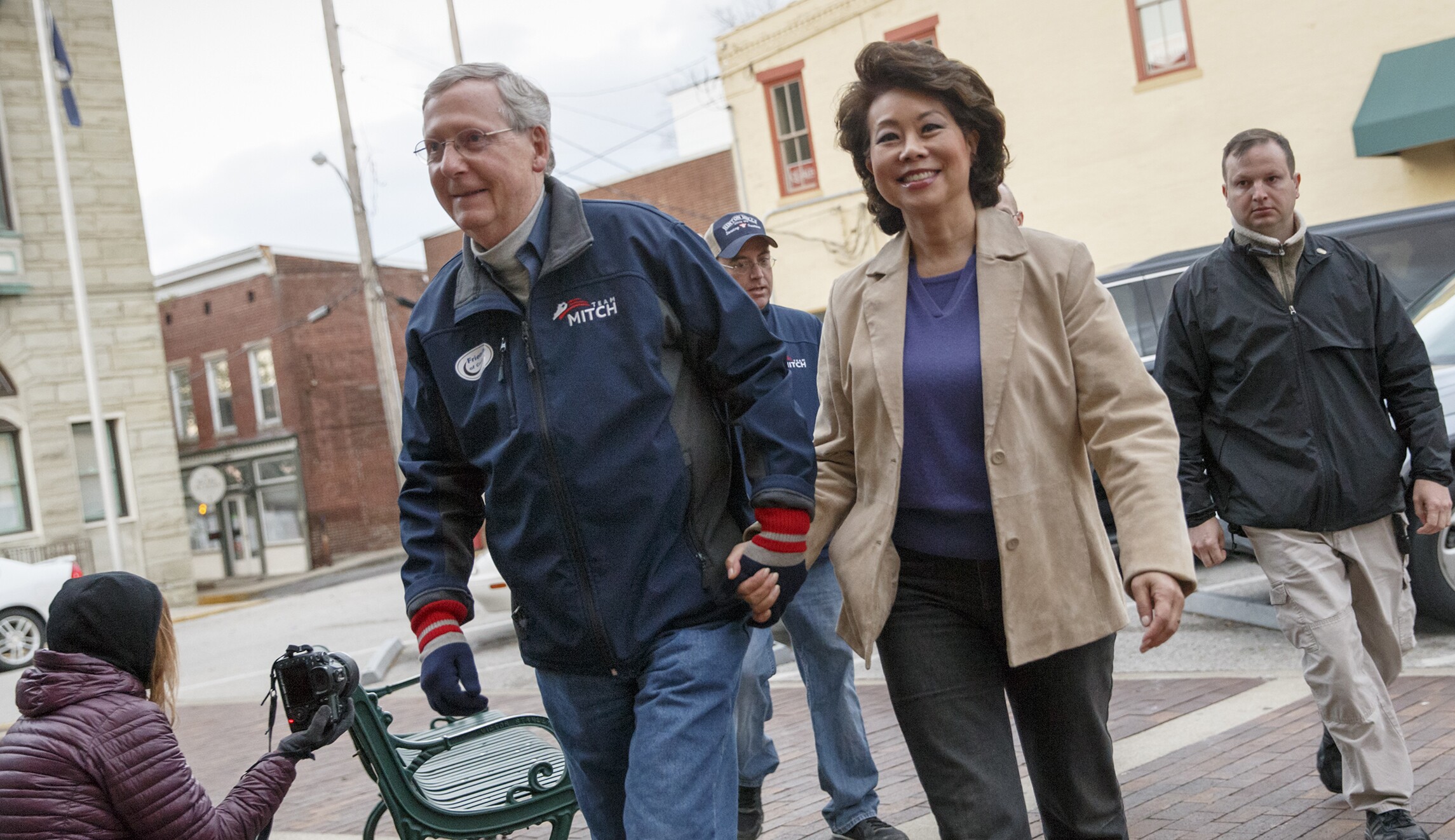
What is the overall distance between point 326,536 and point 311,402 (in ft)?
11.4

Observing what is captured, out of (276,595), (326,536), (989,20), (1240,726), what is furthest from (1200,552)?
(326,536)

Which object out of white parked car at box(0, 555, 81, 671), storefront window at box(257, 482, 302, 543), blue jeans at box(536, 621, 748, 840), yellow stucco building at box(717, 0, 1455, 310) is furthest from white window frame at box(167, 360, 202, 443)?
blue jeans at box(536, 621, 748, 840)

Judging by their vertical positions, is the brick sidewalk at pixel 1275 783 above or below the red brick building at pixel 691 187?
below

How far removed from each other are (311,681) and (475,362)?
0.91 metres

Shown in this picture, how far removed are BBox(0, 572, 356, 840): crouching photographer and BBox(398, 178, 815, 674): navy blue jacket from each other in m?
0.65

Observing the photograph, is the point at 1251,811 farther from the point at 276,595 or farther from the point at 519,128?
the point at 276,595

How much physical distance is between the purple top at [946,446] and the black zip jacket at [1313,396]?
135 centimetres

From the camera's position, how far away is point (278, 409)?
→ 32688 millimetres

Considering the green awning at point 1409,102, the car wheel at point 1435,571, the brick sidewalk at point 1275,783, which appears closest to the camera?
the brick sidewalk at point 1275,783

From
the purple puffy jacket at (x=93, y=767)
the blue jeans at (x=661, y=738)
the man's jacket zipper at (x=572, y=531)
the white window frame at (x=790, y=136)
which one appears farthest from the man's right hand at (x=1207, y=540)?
the white window frame at (x=790, y=136)

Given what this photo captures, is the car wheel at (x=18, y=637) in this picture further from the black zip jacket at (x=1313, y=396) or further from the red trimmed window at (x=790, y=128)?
the black zip jacket at (x=1313, y=396)

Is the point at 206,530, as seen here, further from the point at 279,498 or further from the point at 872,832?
the point at 872,832

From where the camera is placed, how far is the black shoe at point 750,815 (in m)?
4.52

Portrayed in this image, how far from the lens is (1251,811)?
13.4 feet
